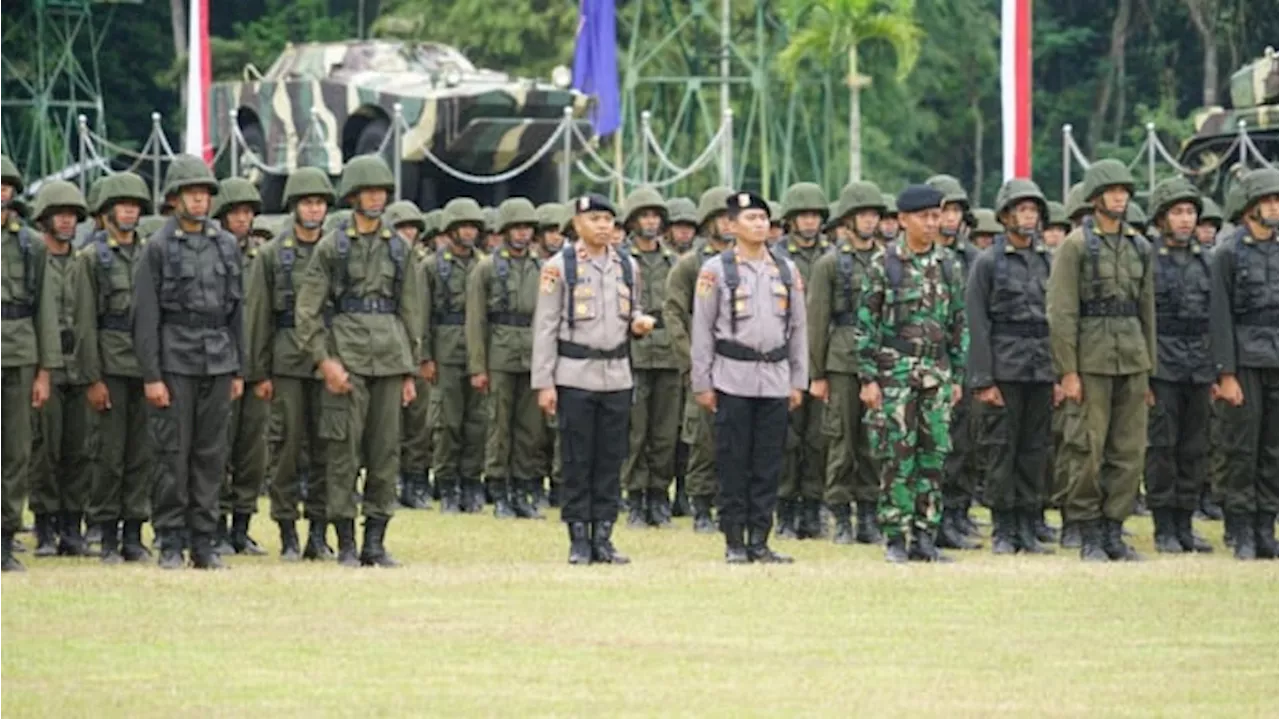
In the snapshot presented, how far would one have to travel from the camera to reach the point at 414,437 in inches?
955

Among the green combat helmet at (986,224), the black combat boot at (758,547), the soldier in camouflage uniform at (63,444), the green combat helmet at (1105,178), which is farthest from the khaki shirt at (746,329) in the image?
the green combat helmet at (986,224)

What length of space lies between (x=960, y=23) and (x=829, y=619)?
44.9 meters

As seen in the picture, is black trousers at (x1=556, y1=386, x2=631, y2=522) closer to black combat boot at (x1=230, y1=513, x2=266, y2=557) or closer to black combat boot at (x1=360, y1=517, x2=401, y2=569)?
black combat boot at (x1=360, y1=517, x2=401, y2=569)

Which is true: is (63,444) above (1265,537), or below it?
above

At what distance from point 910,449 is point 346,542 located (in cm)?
304

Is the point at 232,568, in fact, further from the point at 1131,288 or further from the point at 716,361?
the point at 1131,288

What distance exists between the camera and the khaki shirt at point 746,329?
1831 cm

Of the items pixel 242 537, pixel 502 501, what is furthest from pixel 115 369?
pixel 502 501

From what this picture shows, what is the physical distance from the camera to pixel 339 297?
59.8 ft

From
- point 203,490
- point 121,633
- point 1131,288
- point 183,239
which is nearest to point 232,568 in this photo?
point 203,490

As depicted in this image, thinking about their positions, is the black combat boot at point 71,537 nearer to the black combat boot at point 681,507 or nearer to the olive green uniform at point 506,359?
the olive green uniform at point 506,359

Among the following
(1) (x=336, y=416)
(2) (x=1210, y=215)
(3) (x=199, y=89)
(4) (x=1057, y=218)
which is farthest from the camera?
(3) (x=199, y=89)

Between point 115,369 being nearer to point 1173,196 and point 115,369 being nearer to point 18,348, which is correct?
point 18,348

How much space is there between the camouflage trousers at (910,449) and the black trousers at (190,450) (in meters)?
3.48
